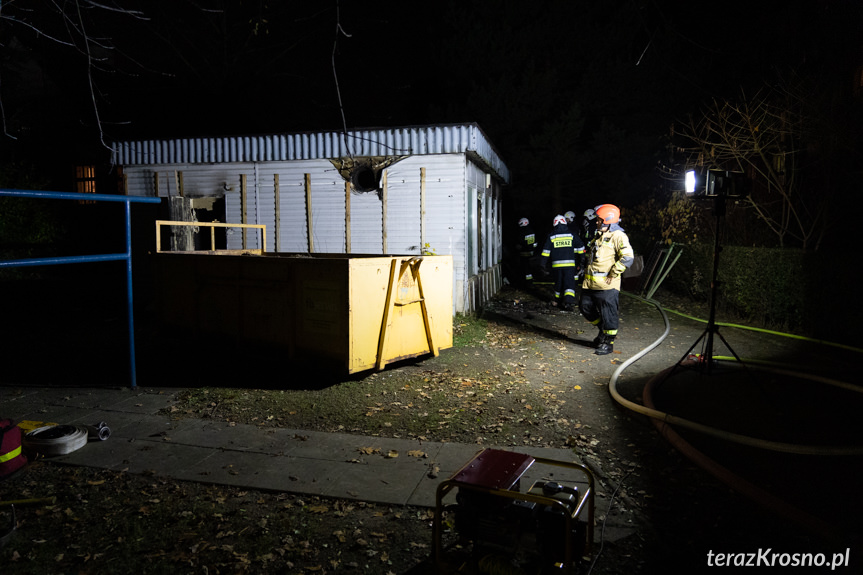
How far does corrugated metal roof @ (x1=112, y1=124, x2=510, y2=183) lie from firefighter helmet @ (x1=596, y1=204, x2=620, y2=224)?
3704 millimetres

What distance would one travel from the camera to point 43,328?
9.77m

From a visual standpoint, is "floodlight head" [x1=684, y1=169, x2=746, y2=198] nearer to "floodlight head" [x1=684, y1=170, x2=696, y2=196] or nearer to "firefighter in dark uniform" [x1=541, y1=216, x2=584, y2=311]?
"floodlight head" [x1=684, y1=170, x2=696, y2=196]

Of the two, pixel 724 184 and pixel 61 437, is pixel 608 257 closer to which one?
pixel 724 184

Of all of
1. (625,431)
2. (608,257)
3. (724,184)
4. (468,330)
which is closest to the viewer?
(625,431)

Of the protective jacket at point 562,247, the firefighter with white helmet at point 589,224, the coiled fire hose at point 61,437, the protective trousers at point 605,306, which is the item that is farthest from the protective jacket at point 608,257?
the coiled fire hose at point 61,437

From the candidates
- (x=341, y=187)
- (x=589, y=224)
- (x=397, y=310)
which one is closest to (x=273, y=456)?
(x=397, y=310)

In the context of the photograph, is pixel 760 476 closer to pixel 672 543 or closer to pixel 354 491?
pixel 672 543

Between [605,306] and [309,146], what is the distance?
303 inches

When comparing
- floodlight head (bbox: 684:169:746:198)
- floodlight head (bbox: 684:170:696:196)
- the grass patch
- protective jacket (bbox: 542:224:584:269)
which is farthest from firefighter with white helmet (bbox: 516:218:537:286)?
floodlight head (bbox: 684:169:746:198)

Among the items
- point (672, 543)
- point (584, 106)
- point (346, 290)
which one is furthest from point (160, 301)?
point (584, 106)

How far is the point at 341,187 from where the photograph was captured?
12102mm

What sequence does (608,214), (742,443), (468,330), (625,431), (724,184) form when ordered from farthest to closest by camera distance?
(468,330) < (608,214) < (724,184) < (625,431) < (742,443)

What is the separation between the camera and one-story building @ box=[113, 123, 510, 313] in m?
11.3

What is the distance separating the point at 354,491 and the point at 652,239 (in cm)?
1536
